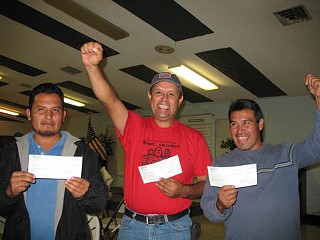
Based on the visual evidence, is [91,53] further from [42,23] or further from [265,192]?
[42,23]

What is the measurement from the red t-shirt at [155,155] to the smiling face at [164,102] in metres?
0.08

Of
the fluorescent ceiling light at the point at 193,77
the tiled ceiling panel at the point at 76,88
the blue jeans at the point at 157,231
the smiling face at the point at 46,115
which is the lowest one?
the blue jeans at the point at 157,231

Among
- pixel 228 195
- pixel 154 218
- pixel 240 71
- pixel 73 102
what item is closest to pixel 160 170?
pixel 154 218

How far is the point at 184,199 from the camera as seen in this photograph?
6.72 ft

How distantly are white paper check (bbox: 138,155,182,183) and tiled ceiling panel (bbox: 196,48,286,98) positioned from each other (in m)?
4.31

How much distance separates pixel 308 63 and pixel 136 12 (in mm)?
3847

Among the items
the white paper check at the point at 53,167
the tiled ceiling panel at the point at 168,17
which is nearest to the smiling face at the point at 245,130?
the white paper check at the point at 53,167

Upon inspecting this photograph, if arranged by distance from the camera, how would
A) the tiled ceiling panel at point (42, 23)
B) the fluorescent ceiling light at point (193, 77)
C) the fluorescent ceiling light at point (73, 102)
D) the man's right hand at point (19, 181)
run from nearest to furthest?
the man's right hand at point (19, 181) → the tiled ceiling panel at point (42, 23) → the fluorescent ceiling light at point (193, 77) → the fluorescent ceiling light at point (73, 102)

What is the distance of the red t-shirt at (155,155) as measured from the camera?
1982 millimetres

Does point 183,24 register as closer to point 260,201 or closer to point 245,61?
point 245,61

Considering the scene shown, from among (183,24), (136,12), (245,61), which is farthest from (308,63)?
(136,12)

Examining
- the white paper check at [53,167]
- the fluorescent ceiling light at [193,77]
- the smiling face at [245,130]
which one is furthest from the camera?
the fluorescent ceiling light at [193,77]

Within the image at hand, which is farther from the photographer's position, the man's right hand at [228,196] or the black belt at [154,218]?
the black belt at [154,218]

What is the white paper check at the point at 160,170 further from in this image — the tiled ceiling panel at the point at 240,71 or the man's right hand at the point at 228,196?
the tiled ceiling panel at the point at 240,71
